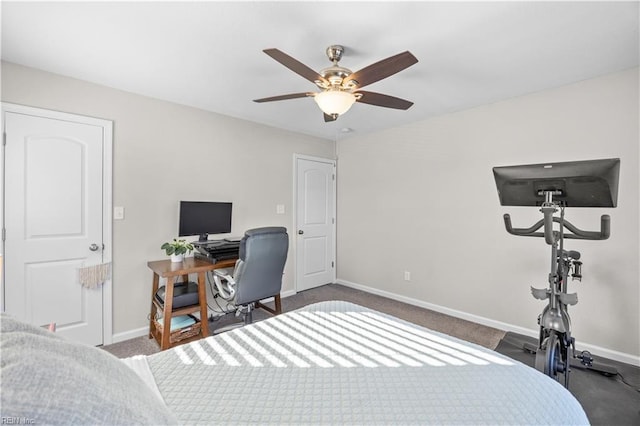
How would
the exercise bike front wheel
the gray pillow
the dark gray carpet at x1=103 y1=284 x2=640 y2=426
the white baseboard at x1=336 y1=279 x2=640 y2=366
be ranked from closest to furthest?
the gray pillow, the exercise bike front wheel, the dark gray carpet at x1=103 y1=284 x2=640 y2=426, the white baseboard at x1=336 y1=279 x2=640 y2=366

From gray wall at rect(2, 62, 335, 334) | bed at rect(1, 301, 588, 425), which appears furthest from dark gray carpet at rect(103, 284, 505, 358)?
bed at rect(1, 301, 588, 425)

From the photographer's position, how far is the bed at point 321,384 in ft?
2.58

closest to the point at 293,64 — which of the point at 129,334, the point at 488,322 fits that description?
the point at 129,334

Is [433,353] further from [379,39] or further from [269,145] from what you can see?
[269,145]

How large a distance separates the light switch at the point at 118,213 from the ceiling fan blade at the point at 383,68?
7.87 feet

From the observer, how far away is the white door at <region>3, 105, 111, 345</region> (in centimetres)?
230

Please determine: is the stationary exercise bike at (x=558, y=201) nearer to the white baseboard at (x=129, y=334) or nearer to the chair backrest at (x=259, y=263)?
the chair backrest at (x=259, y=263)

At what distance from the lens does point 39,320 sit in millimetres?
2426

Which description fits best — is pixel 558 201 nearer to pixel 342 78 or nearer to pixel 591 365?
pixel 591 365

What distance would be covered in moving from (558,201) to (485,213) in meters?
1.32

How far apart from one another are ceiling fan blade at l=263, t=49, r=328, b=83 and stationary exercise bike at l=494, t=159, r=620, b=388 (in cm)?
141

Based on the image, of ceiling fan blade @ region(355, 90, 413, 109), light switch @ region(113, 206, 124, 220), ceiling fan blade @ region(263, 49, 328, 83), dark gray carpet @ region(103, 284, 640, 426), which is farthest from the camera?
light switch @ region(113, 206, 124, 220)

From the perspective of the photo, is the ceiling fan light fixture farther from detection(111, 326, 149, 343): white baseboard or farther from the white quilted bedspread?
detection(111, 326, 149, 343): white baseboard

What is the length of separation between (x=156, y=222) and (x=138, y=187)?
1.28 ft
